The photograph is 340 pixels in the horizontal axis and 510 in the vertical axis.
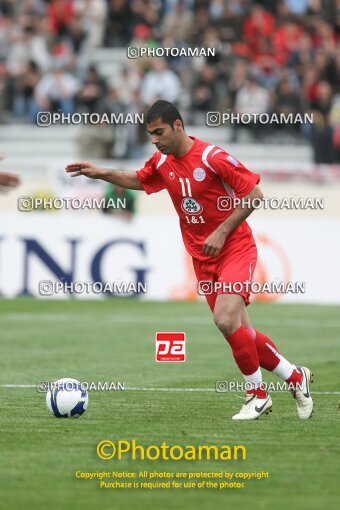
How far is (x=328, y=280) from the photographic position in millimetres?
20859

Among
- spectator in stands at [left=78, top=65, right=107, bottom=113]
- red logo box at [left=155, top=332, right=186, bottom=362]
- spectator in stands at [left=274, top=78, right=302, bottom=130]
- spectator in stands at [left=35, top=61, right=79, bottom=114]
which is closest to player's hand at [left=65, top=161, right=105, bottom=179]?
red logo box at [left=155, top=332, right=186, bottom=362]

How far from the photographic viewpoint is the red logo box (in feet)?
37.3

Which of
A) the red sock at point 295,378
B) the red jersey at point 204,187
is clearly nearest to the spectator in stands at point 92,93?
the red jersey at point 204,187

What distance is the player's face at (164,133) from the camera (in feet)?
31.0

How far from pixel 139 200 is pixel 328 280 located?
14.0 ft

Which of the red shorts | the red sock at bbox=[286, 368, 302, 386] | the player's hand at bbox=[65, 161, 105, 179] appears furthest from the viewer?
the player's hand at bbox=[65, 161, 105, 179]

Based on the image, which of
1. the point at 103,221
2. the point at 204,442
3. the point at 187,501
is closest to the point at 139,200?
the point at 103,221

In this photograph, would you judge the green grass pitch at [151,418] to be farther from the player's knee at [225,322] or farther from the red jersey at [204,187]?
the red jersey at [204,187]

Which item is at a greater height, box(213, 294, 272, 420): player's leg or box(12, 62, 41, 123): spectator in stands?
box(12, 62, 41, 123): spectator in stands

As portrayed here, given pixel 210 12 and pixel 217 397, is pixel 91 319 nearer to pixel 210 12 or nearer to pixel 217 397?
pixel 217 397

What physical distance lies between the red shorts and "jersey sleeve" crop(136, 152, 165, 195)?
0.70 meters

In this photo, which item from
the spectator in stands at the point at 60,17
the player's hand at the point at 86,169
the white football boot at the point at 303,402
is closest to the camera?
the white football boot at the point at 303,402

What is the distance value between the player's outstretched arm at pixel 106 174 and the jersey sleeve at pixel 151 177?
58mm

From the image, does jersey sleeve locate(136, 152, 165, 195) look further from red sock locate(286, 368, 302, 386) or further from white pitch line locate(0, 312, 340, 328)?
white pitch line locate(0, 312, 340, 328)
